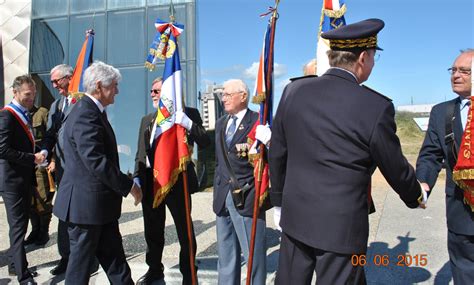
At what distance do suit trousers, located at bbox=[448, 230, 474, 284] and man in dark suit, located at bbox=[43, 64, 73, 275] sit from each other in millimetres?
3642

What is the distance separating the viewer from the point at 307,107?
2062 mm

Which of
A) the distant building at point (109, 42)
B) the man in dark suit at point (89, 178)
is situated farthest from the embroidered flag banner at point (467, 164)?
the distant building at point (109, 42)

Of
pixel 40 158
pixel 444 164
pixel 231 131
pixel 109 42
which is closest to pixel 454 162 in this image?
pixel 444 164

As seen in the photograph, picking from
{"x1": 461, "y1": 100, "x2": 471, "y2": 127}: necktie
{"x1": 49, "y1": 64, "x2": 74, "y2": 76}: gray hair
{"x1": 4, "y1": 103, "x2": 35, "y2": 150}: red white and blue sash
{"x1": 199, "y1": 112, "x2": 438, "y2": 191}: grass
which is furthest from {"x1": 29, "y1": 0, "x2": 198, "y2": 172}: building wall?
{"x1": 461, "y1": 100, "x2": 471, "y2": 127}: necktie

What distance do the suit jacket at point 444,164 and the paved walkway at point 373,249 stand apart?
4.89 ft

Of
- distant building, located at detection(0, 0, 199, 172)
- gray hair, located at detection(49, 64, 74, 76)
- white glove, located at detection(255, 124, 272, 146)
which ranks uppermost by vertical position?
distant building, located at detection(0, 0, 199, 172)

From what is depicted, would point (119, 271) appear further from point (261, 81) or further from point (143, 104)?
point (143, 104)

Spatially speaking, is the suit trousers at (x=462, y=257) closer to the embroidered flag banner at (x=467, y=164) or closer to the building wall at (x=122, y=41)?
the embroidered flag banner at (x=467, y=164)

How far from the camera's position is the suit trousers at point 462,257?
8.36 ft

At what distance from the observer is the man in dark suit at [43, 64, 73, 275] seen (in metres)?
4.19

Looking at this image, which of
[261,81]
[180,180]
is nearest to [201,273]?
[180,180]

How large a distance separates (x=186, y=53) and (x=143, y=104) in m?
1.85

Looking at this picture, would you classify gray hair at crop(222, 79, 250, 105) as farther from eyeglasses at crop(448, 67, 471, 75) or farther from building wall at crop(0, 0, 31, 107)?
building wall at crop(0, 0, 31, 107)

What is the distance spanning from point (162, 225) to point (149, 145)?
2.70ft
